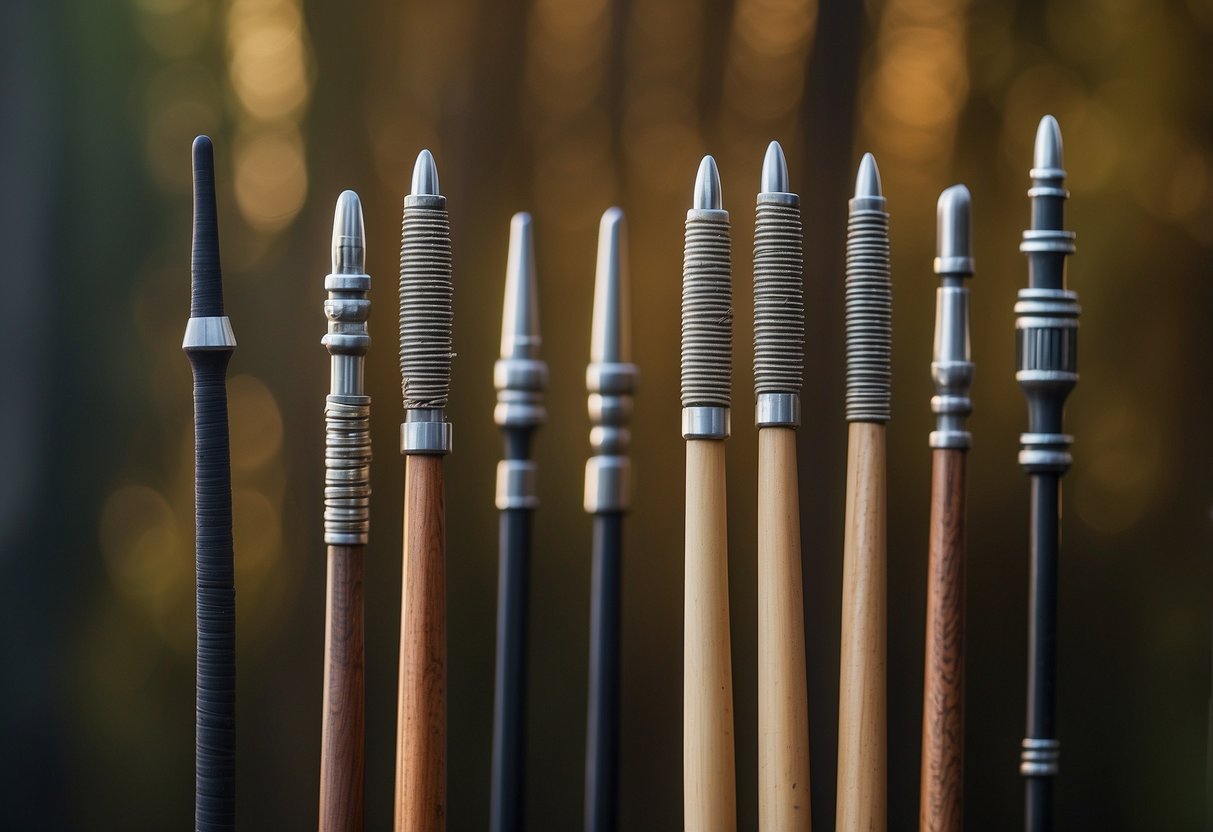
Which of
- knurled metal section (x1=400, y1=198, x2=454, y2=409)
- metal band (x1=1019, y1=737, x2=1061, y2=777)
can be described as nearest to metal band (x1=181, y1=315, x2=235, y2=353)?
knurled metal section (x1=400, y1=198, x2=454, y2=409)

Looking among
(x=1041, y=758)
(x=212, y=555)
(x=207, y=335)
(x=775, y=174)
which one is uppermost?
(x=775, y=174)

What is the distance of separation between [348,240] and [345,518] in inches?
6.6

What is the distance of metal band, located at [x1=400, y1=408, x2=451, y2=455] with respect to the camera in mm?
626

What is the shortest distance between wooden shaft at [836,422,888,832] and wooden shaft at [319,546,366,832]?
0.30m

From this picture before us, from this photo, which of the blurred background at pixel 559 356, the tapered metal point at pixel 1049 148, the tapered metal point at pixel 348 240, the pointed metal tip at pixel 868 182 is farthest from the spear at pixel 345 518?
the tapered metal point at pixel 1049 148

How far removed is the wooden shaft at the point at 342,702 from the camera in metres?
0.63

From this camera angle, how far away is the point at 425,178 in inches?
25.0

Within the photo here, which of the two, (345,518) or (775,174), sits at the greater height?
(775,174)

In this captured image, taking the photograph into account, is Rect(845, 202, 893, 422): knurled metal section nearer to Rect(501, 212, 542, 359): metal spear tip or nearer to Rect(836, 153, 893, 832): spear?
Rect(836, 153, 893, 832): spear

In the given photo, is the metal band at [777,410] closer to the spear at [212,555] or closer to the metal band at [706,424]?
the metal band at [706,424]

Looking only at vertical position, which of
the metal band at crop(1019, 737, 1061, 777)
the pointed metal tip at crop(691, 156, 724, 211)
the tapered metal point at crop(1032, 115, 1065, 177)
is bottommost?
the metal band at crop(1019, 737, 1061, 777)

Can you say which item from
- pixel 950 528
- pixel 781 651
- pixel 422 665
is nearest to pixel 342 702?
pixel 422 665

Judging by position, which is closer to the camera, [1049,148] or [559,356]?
[1049,148]

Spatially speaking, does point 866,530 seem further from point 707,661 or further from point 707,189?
point 707,189
